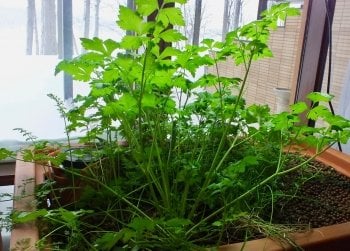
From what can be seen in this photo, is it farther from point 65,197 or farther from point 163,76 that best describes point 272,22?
point 65,197

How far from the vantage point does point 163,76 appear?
0.63 meters

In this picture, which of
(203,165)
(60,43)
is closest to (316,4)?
(203,165)

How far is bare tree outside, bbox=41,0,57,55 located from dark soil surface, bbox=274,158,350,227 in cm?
84

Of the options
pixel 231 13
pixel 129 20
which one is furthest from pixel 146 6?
pixel 231 13

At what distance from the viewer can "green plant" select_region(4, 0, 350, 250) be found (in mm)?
527

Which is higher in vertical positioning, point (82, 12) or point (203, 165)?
point (82, 12)

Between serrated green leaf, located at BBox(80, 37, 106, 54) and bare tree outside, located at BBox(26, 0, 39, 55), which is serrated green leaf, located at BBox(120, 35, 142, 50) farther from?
bare tree outside, located at BBox(26, 0, 39, 55)

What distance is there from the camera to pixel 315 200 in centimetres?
77

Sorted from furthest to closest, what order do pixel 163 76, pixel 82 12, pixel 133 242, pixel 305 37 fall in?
pixel 305 37, pixel 82 12, pixel 163 76, pixel 133 242

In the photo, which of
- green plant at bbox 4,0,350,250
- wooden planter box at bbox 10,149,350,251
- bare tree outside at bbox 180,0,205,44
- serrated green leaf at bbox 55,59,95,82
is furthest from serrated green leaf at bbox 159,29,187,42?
bare tree outside at bbox 180,0,205,44

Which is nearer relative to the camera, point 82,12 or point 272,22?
point 272,22

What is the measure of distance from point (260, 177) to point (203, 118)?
0.20 meters

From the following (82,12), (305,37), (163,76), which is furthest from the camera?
(305,37)

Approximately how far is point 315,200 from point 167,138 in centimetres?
38
